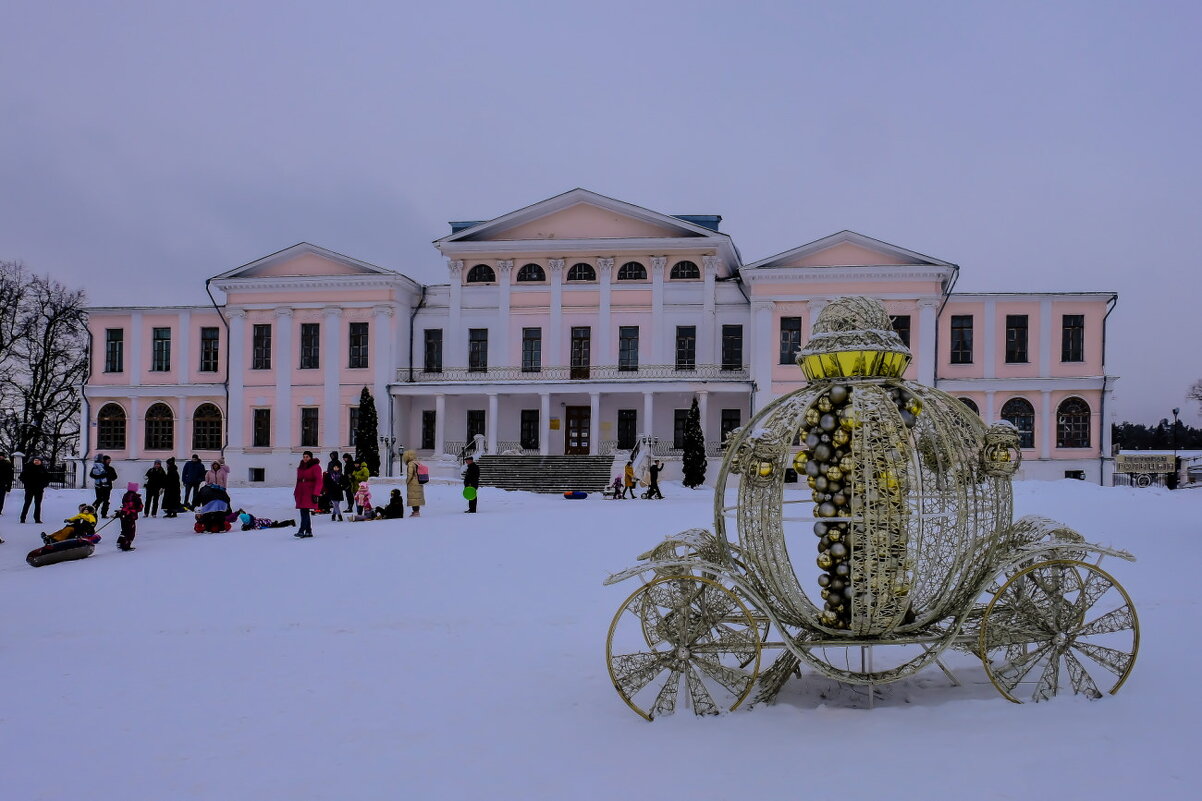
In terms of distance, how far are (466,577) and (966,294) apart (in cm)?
2549

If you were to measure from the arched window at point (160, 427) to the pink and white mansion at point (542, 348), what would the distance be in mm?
86

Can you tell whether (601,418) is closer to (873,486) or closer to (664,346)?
(664,346)

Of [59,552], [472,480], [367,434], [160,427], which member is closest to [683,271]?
[367,434]

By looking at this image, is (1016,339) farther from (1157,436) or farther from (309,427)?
(1157,436)

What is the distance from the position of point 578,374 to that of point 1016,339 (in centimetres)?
1597

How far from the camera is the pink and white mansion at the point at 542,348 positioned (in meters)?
29.7

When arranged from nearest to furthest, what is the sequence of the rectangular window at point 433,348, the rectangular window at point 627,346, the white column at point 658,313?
the white column at point 658,313
the rectangular window at point 627,346
the rectangular window at point 433,348

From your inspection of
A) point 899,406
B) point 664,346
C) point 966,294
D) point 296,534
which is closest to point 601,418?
point 664,346

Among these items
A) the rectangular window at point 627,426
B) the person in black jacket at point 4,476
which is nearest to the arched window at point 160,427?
the person in black jacket at point 4,476

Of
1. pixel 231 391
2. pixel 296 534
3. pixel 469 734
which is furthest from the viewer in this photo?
pixel 231 391

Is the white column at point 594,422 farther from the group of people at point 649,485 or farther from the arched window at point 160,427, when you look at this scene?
the arched window at point 160,427

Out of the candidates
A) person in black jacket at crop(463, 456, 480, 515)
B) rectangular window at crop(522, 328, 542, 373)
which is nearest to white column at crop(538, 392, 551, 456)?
rectangular window at crop(522, 328, 542, 373)

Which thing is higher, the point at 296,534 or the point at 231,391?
the point at 231,391

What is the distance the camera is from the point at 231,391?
32.6 m
